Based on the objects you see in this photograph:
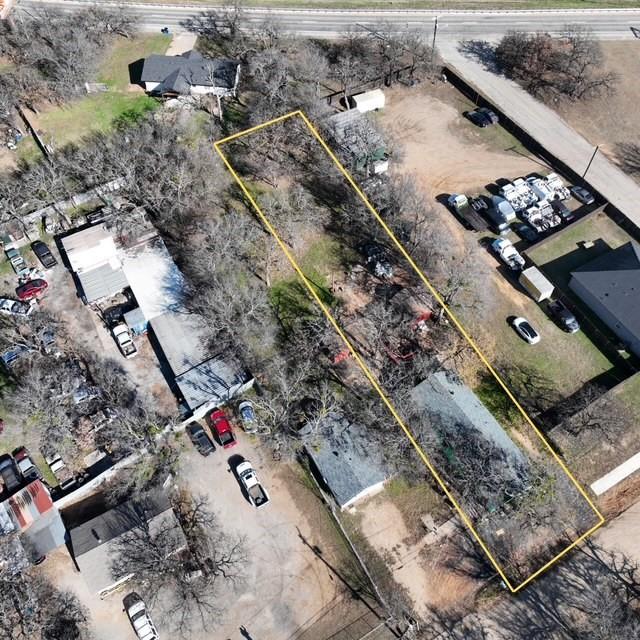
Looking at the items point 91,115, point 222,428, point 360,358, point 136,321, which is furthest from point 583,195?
point 91,115

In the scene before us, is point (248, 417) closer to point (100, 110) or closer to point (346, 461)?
point (346, 461)

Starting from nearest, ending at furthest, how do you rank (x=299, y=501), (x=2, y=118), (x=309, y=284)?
(x=299, y=501) < (x=309, y=284) < (x=2, y=118)

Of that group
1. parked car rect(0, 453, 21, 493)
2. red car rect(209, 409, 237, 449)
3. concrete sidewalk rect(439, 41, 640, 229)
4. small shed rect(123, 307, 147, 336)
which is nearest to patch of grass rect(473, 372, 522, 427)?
red car rect(209, 409, 237, 449)

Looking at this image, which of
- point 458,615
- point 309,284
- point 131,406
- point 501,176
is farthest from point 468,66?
point 458,615

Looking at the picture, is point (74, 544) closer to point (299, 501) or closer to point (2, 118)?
point (299, 501)

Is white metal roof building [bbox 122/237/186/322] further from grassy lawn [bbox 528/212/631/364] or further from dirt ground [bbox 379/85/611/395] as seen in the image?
grassy lawn [bbox 528/212/631/364]

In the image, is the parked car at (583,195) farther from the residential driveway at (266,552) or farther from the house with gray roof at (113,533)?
the house with gray roof at (113,533)

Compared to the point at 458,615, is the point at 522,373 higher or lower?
higher
